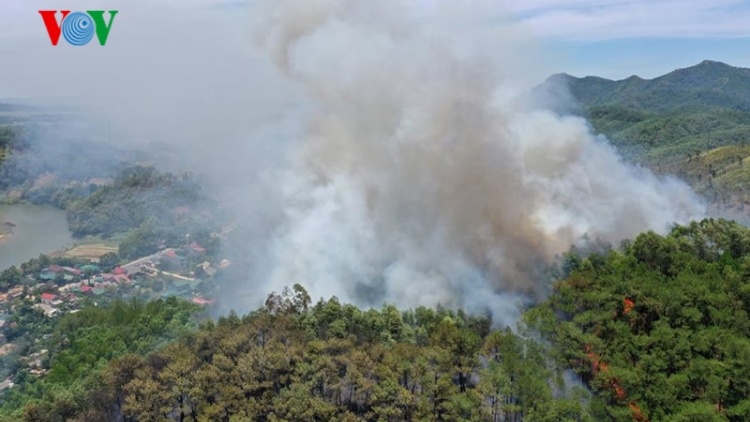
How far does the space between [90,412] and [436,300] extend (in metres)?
14.3

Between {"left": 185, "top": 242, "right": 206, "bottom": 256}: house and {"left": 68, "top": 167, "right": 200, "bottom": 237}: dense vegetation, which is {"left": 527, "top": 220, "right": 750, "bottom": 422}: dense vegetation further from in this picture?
{"left": 68, "top": 167, "right": 200, "bottom": 237}: dense vegetation

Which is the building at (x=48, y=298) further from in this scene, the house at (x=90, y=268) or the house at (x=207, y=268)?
the house at (x=207, y=268)

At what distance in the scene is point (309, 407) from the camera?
54.9ft

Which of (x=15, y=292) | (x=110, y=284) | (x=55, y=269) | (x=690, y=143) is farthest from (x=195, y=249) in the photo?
(x=690, y=143)

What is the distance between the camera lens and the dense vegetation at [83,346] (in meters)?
17.6

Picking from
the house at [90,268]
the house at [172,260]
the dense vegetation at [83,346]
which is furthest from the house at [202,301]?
the house at [90,268]

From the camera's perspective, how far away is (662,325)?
60.5 ft

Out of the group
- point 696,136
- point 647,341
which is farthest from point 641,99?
point 647,341

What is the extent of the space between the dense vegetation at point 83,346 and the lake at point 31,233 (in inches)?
941

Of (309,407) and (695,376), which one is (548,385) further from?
(309,407)

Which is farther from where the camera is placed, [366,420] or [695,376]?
[366,420]

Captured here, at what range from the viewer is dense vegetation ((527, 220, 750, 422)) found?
15.7 m

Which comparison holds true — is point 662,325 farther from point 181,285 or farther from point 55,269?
point 55,269

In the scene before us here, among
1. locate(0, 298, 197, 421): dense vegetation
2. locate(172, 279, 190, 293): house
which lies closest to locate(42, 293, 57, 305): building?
locate(0, 298, 197, 421): dense vegetation
